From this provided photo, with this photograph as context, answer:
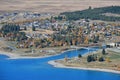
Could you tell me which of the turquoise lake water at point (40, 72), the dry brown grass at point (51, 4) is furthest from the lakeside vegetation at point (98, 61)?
the dry brown grass at point (51, 4)

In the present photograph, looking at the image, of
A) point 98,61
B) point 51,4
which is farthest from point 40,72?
point 51,4

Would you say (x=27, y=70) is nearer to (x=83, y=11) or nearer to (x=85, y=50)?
(x=85, y=50)

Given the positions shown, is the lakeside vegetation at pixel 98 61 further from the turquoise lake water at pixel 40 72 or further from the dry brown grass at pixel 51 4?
the dry brown grass at pixel 51 4

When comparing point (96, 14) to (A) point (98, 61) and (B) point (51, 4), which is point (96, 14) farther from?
(A) point (98, 61)

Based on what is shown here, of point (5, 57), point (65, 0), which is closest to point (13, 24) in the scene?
point (5, 57)

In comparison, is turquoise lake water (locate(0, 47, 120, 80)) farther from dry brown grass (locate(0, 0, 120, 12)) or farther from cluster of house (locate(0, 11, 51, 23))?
dry brown grass (locate(0, 0, 120, 12))

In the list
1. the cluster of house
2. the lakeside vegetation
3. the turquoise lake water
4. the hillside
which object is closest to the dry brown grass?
the cluster of house
